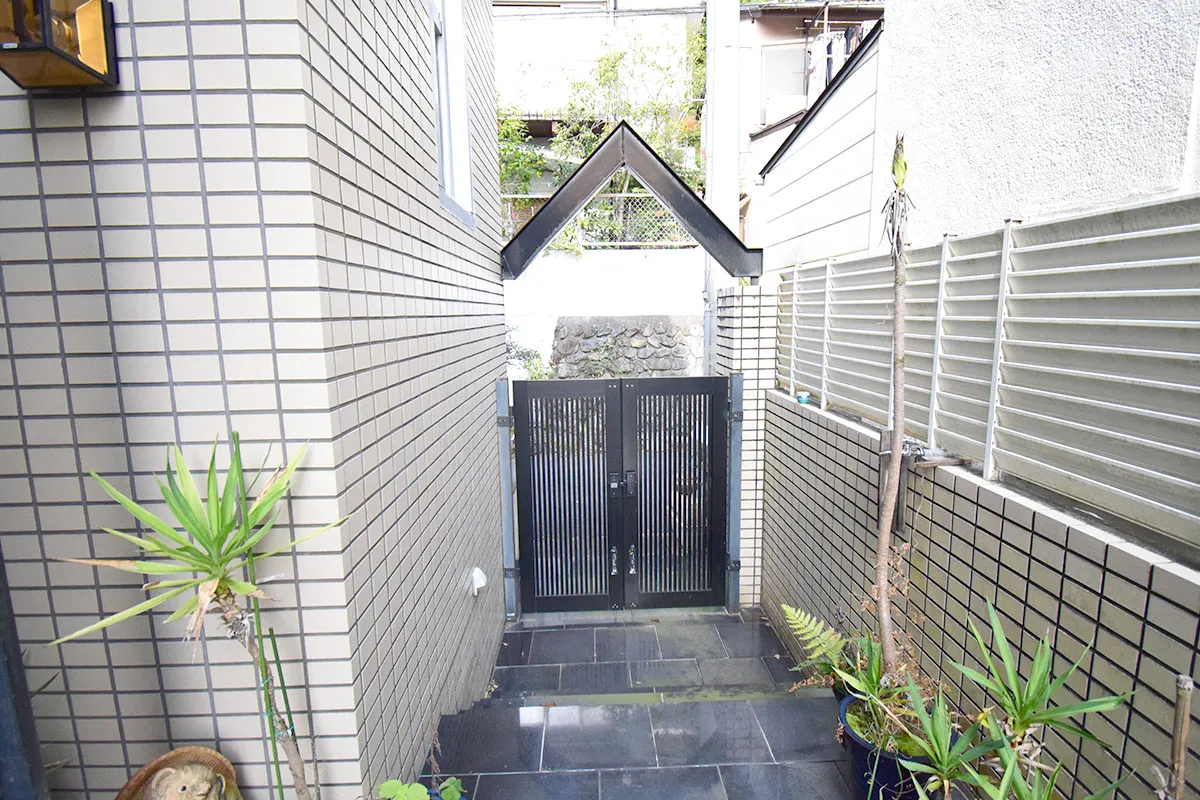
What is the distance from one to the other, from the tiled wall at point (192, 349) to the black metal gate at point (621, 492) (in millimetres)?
2955

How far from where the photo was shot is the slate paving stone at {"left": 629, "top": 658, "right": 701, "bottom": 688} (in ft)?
12.7

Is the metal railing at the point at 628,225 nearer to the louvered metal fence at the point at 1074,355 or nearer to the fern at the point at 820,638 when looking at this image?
the louvered metal fence at the point at 1074,355

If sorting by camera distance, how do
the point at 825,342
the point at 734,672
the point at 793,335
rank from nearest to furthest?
the point at 825,342 < the point at 734,672 < the point at 793,335

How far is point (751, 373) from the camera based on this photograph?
4.71 metres

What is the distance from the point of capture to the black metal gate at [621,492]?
186 inches

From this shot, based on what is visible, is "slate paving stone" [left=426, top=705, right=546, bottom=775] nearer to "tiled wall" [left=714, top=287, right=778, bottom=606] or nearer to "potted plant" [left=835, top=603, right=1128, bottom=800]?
"potted plant" [left=835, top=603, right=1128, bottom=800]

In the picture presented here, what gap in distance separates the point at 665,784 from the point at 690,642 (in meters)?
2.29

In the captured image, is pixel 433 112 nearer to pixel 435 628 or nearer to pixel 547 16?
pixel 435 628

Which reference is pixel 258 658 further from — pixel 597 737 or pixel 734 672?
pixel 734 672

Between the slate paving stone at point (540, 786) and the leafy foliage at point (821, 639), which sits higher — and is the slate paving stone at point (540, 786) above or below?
below

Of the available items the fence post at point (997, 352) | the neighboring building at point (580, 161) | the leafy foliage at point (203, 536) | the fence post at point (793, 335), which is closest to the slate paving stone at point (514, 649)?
the fence post at point (793, 335)

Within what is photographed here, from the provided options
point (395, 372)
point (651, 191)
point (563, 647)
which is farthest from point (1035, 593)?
point (651, 191)

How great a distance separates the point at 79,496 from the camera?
5.01ft

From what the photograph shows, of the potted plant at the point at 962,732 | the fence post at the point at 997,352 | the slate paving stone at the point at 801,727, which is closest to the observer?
the potted plant at the point at 962,732
